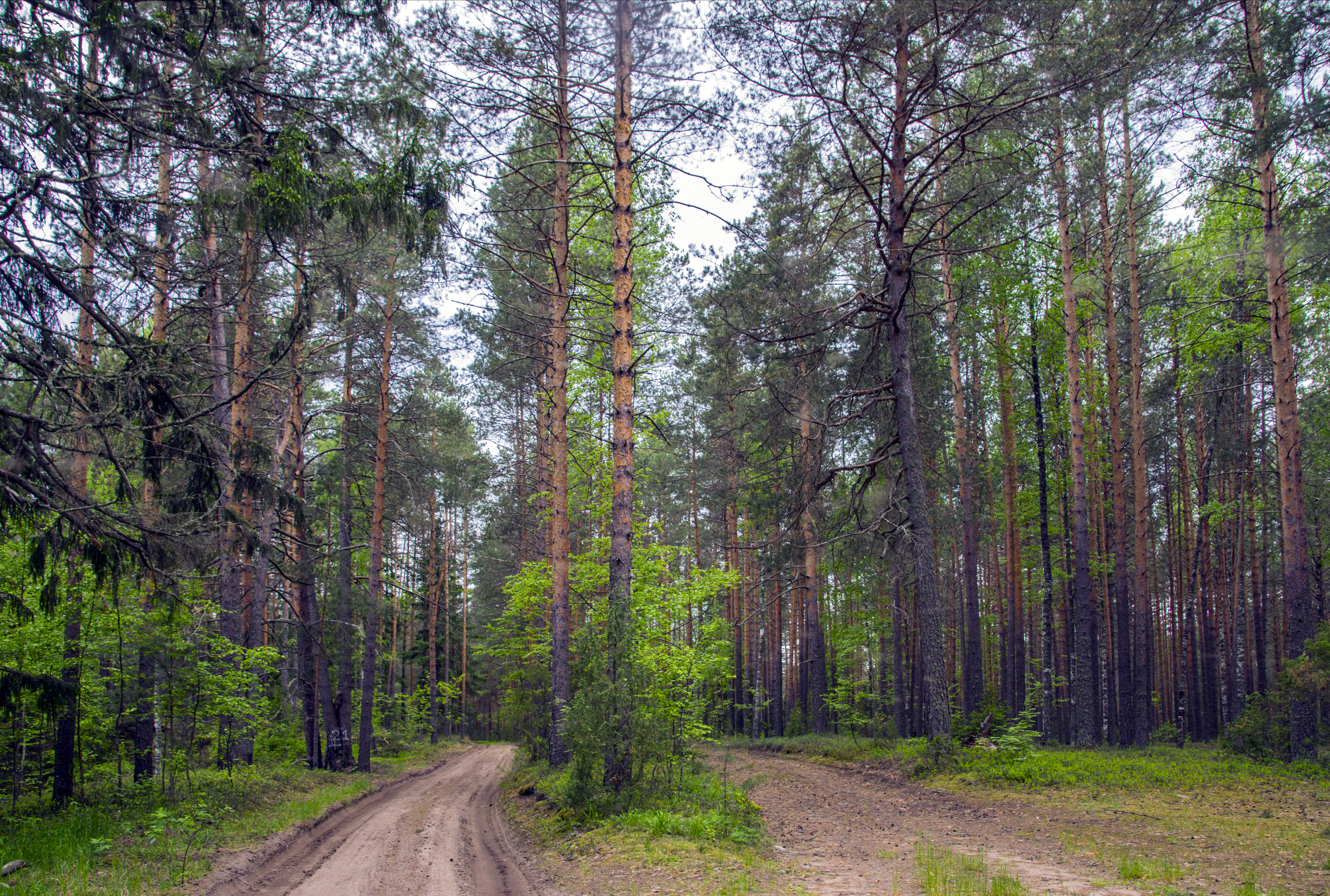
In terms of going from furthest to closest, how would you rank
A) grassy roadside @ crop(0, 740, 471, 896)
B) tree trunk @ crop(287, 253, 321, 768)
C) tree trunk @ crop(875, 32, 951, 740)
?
tree trunk @ crop(287, 253, 321, 768), tree trunk @ crop(875, 32, 951, 740), grassy roadside @ crop(0, 740, 471, 896)

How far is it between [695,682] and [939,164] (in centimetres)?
1229

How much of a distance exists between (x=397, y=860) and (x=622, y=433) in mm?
5790

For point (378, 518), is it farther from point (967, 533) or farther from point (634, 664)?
point (967, 533)

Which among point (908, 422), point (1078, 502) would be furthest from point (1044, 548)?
point (908, 422)

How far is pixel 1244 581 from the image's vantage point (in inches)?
883

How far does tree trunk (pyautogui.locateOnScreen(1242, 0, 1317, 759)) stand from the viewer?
12.2 metres

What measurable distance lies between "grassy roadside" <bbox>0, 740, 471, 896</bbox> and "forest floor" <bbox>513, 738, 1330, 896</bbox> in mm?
3598

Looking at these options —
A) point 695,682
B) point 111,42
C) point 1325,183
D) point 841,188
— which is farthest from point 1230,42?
point 111,42

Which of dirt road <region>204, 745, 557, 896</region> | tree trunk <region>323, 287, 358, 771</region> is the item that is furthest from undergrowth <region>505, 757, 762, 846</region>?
tree trunk <region>323, 287, 358, 771</region>

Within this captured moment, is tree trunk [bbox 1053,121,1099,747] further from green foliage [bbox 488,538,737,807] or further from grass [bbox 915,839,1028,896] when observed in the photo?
grass [bbox 915,839,1028,896]

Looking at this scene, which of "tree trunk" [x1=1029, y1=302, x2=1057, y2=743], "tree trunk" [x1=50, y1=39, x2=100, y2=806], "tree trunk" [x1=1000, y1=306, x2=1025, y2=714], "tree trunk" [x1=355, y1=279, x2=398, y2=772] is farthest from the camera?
"tree trunk" [x1=1000, y1=306, x2=1025, y2=714]

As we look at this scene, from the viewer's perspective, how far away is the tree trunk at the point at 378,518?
17.1 meters

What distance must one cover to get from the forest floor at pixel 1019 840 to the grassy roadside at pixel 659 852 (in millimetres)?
26

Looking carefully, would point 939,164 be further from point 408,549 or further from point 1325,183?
point 408,549
